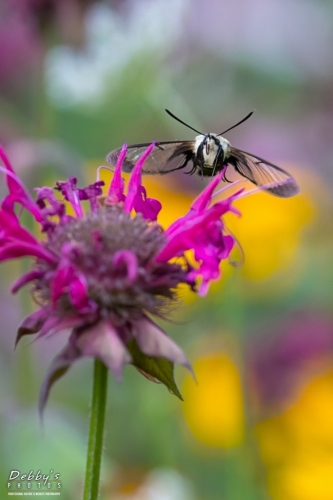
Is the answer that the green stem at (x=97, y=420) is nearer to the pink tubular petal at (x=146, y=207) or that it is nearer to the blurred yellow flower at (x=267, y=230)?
the pink tubular petal at (x=146, y=207)

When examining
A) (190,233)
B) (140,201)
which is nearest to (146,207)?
(140,201)

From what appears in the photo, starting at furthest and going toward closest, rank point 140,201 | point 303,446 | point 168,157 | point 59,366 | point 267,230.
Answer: point 267,230, point 303,446, point 168,157, point 140,201, point 59,366

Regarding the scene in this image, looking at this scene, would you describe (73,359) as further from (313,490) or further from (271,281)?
(271,281)

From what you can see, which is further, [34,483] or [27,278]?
[34,483]

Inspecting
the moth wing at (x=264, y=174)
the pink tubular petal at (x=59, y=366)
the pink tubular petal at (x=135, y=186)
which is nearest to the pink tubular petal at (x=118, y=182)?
the pink tubular petal at (x=135, y=186)

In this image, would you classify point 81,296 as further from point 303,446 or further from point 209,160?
point 303,446

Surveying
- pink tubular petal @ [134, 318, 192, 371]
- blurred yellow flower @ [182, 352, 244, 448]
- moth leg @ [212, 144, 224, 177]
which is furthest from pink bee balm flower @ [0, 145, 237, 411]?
blurred yellow flower @ [182, 352, 244, 448]
